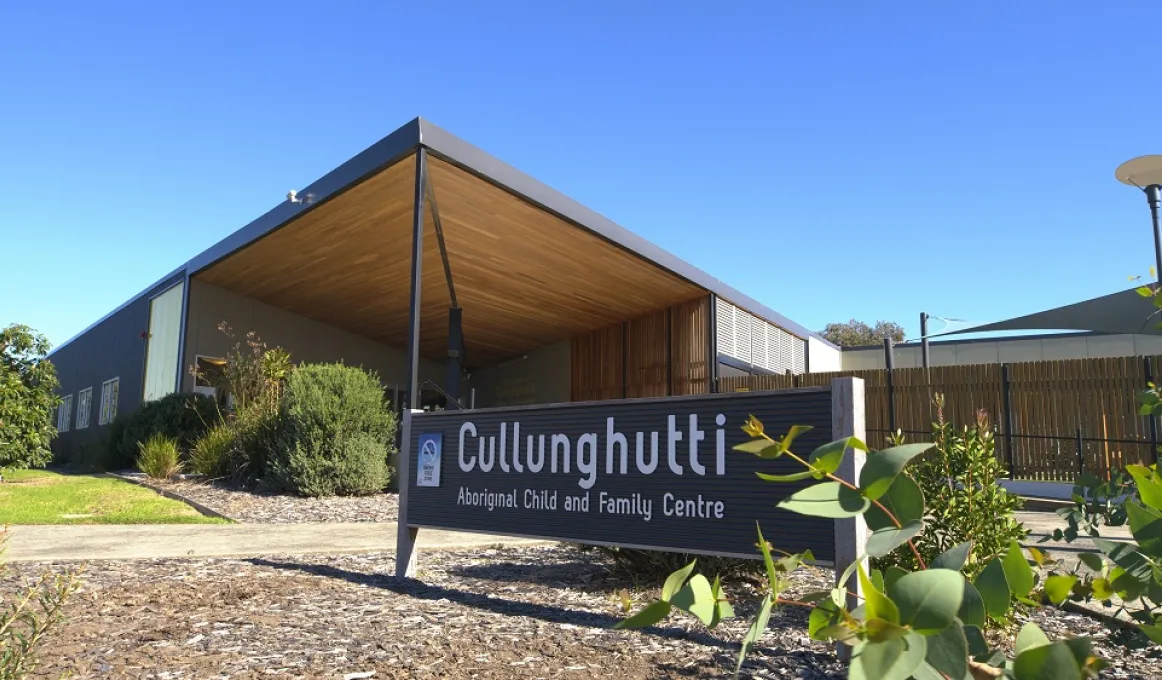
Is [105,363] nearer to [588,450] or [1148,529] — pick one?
[588,450]

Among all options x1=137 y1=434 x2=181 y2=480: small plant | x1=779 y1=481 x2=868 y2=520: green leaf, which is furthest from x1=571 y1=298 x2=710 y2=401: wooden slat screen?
x1=779 y1=481 x2=868 y2=520: green leaf

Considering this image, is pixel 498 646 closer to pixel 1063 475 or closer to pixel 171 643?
pixel 171 643

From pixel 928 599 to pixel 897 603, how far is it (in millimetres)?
22

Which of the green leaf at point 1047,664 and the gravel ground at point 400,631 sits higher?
the green leaf at point 1047,664

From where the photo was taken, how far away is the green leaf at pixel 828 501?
0.68 meters

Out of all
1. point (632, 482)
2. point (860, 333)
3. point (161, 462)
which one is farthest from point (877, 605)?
point (860, 333)

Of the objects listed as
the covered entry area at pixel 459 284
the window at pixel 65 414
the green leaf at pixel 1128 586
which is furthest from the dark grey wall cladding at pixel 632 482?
the window at pixel 65 414

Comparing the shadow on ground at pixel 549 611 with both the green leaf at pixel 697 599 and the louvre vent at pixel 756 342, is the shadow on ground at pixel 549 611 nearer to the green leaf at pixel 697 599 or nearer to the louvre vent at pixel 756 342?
the green leaf at pixel 697 599

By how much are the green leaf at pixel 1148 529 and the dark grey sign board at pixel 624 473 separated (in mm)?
2957

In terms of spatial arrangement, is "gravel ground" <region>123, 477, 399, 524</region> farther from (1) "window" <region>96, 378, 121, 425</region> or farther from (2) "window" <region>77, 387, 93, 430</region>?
(2) "window" <region>77, 387, 93, 430</region>

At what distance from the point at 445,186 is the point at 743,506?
28.8ft

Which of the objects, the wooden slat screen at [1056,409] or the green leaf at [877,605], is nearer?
the green leaf at [877,605]

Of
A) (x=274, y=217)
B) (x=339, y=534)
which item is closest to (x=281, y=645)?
(x=339, y=534)

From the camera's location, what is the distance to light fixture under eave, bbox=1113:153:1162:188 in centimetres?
682
